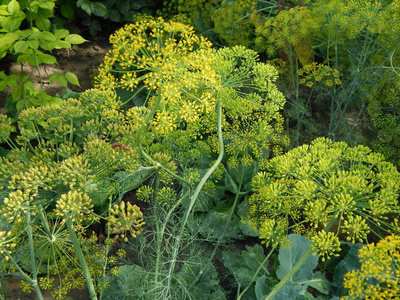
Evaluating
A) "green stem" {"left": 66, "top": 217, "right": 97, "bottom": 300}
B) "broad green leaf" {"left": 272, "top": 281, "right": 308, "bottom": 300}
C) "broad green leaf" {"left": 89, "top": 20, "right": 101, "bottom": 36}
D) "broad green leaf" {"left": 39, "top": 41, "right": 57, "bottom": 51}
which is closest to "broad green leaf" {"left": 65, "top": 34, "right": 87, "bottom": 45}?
"broad green leaf" {"left": 39, "top": 41, "right": 57, "bottom": 51}

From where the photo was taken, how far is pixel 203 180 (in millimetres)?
2482

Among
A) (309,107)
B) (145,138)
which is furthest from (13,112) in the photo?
(309,107)

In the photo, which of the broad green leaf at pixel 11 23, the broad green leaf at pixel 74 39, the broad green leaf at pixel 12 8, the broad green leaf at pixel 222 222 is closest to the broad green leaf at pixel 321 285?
the broad green leaf at pixel 222 222

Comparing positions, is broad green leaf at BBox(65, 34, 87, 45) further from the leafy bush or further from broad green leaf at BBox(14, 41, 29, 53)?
broad green leaf at BBox(14, 41, 29, 53)

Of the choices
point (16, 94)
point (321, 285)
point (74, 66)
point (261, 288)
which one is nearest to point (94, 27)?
point (74, 66)

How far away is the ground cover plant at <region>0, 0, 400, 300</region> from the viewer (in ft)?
7.07

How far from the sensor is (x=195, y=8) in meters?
5.28

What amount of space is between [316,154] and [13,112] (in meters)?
3.34

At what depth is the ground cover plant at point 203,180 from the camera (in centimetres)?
215

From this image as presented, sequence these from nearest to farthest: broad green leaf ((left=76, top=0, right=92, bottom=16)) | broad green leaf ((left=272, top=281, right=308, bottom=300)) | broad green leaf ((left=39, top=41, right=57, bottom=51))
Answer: broad green leaf ((left=272, top=281, right=308, bottom=300)) → broad green leaf ((left=39, top=41, right=57, bottom=51)) → broad green leaf ((left=76, top=0, right=92, bottom=16))

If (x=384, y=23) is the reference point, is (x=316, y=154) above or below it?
below

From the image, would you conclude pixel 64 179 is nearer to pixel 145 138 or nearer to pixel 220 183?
pixel 145 138

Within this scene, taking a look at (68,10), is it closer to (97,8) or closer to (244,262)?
(97,8)

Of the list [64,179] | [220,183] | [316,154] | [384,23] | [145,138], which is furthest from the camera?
[220,183]
